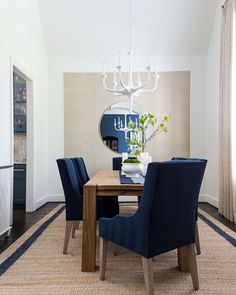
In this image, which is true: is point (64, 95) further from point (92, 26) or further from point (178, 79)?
point (178, 79)

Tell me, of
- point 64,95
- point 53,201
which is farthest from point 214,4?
point 53,201

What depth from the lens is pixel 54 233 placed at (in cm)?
288


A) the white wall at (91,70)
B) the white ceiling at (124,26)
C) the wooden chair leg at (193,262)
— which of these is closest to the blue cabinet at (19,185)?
the white wall at (91,70)

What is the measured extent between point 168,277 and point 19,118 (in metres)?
3.90

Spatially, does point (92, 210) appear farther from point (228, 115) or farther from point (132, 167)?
point (228, 115)

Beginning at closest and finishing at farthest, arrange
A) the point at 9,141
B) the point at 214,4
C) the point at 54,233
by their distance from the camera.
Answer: the point at 54,233 < the point at 9,141 < the point at 214,4

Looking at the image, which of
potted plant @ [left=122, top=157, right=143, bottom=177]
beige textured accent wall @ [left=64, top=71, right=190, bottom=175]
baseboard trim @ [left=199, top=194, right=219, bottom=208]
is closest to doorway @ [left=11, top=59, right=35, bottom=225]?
beige textured accent wall @ [left=64, top=71, right=190, bottom=175]

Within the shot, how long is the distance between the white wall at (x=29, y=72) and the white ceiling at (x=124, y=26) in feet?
1.11

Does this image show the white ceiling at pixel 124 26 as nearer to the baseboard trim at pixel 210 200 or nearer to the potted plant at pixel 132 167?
the baseboard trim at pixel 210 200

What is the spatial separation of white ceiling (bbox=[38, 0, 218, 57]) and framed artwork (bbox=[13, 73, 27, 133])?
2.81ft

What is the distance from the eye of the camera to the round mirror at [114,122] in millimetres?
4773

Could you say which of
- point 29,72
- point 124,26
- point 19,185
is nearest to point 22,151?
point 19,185

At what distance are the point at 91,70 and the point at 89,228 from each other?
11.8 feet

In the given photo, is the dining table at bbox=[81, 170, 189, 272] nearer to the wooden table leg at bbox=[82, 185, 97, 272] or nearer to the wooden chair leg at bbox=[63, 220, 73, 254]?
the wooden table leg at bbox=[82, 185, 97, 272]
